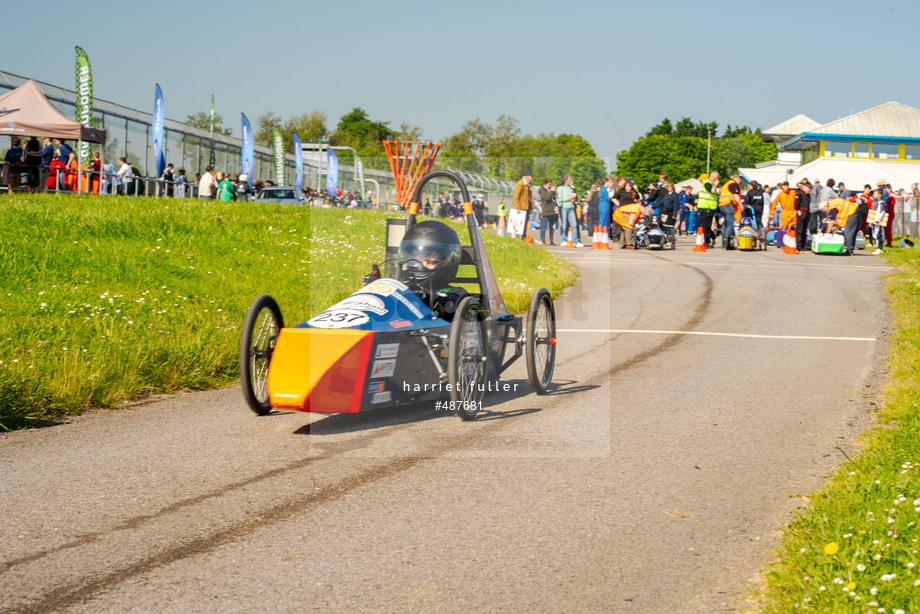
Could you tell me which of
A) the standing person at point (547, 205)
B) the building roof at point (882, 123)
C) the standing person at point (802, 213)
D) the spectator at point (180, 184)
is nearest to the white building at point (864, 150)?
the building roof at point (882, 123)

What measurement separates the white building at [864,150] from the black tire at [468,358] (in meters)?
63.3

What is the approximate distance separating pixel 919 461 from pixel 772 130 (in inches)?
4690

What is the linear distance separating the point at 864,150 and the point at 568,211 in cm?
5351

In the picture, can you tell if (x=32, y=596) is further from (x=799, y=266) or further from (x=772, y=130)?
(x=772, y=130)

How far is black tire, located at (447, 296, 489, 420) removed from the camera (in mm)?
6578

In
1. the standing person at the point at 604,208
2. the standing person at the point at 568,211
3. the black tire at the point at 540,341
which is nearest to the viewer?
the black tire at the point at 540,341

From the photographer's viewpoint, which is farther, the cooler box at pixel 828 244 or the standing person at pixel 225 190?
the standing person at pixel 225 190

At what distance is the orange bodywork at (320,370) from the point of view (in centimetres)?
618

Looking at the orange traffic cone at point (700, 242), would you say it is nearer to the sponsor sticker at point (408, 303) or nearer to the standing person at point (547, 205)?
the standing person at point (547, 205)

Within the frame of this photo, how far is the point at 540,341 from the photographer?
8.30 metres

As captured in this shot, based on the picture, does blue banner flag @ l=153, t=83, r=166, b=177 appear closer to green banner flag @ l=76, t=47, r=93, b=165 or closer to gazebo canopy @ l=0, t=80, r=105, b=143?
green banner flag @ l=76, t=47, r=93, b=165

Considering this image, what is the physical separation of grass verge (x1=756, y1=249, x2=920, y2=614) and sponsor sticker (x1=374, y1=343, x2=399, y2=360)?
2843mm

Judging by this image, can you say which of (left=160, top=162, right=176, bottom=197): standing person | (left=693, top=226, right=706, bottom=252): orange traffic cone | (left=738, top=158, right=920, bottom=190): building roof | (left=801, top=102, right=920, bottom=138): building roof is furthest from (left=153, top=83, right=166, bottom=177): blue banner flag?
(left=801, top=102, right=920, bottom=138): building roof

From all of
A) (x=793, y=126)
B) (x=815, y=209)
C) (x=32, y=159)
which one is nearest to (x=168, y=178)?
(x=32, y=159)
